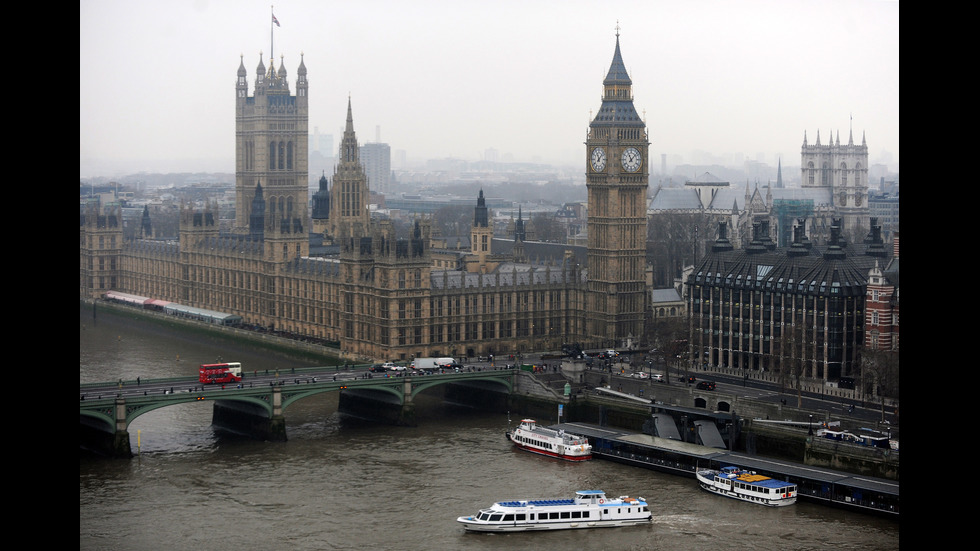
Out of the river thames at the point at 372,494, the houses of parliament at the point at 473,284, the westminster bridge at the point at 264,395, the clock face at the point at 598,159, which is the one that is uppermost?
the clock face at the point at 598,159

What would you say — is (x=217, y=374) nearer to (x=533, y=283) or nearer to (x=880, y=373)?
(x=533, y=283)

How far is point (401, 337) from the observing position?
5709 centimetres

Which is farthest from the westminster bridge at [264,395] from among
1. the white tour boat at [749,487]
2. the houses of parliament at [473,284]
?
the white tour boat at [749,487]

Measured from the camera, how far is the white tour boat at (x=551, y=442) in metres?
41.4

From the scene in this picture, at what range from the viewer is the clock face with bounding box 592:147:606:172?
195ft

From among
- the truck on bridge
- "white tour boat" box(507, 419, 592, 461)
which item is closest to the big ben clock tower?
the truck on bridge

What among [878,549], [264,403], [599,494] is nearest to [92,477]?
[264,403]

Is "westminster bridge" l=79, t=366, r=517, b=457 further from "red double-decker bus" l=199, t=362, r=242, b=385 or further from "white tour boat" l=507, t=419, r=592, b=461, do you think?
"white tour boat" l=507, t=419, r=592, b=461

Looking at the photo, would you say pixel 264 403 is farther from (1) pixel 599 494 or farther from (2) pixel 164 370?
(2) pixel 164 370

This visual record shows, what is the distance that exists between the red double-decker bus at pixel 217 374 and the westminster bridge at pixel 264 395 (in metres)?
0.33

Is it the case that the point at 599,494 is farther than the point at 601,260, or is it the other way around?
the point at 601,260

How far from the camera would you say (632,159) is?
196ft

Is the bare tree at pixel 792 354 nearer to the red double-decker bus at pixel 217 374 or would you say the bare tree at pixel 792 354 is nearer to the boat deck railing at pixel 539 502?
the boat deck railing at pixel 539 502

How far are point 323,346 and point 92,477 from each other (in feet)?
84.1
